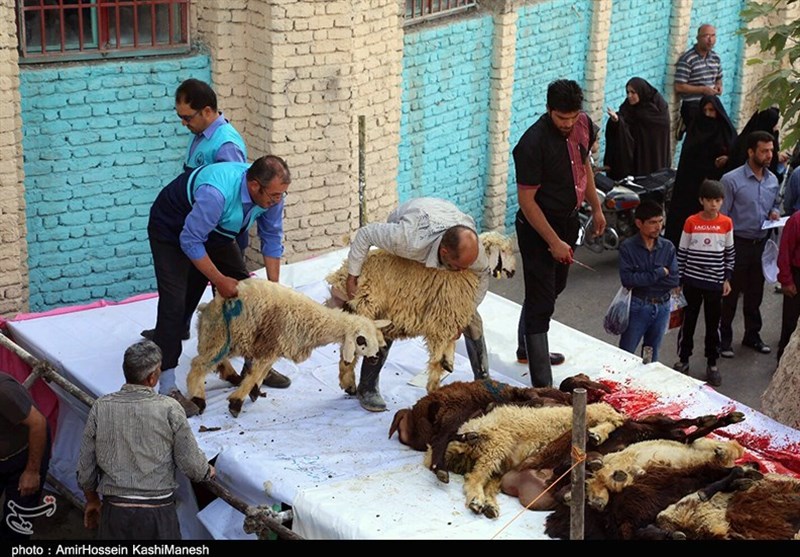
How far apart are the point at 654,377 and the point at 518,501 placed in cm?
203

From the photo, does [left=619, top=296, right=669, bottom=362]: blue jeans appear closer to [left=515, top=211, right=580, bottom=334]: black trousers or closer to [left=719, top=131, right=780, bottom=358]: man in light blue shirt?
[left=515, top=211, right=580, bottom=334]: black trousers

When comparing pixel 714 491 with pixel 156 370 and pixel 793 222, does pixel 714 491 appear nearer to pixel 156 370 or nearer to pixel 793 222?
pixel 156 370

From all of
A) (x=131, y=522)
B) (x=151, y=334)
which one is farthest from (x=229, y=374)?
(x=131, y=522)

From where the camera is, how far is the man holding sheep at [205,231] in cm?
747

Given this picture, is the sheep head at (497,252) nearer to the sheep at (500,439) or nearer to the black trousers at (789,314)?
Result: the sheep at (500,439)

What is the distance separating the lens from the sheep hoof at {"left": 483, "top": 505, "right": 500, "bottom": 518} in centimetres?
677

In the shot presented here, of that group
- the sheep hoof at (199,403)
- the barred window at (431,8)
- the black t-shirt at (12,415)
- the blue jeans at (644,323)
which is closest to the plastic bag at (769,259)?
the blue jeans at (644,323)

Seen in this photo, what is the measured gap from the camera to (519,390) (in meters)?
7.68

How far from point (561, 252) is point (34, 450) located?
10.8ft

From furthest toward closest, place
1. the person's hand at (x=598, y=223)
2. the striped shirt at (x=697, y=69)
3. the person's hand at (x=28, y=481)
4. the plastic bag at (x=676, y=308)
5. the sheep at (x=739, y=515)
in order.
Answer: the striped shirt at (x=697, y=69) < the plastic bag at (x=676, y=308) < the person's hand at (x=598, y=223) < the person's hand at (x=28, y=481) < the sheep at (x=739, y=515)

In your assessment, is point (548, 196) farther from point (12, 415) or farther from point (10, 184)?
point (10, 184)

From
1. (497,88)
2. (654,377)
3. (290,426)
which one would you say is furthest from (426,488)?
(497,88)

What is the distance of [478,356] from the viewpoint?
834 cm

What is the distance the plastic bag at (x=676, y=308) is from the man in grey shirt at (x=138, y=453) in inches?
166
